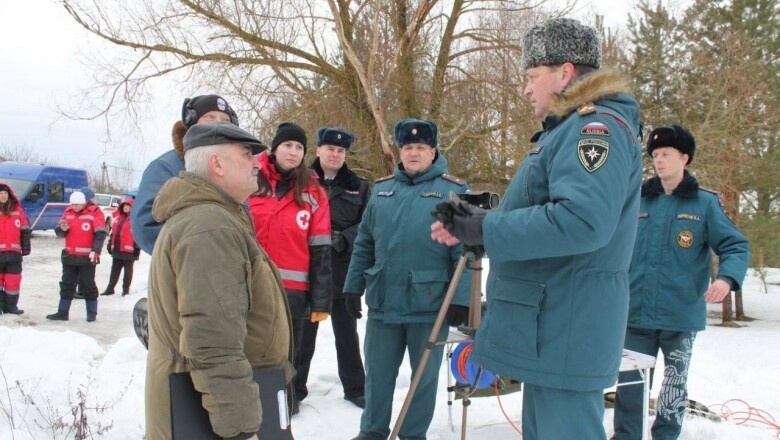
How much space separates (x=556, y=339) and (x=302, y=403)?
115 inches

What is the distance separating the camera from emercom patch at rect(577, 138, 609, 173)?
1840mm

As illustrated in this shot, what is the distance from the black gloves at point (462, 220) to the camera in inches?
79.0

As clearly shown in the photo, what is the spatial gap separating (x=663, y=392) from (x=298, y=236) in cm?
248

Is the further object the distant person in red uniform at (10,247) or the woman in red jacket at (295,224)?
the distant person in red uniform at (10,247)

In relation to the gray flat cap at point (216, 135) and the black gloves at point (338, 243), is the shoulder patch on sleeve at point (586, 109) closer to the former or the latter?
the gray flat cap at point (216, 135)

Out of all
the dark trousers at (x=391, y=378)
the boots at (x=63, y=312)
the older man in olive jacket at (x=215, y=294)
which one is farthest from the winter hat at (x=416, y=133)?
the boots at (x=63, y=312)

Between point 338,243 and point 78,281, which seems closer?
point 338,243

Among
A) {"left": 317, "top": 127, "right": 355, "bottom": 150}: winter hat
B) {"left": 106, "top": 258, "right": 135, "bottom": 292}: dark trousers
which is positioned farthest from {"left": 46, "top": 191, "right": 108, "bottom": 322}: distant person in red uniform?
{"left": 317, "top": 127, "right": 355, "bottom": 150}: winter hat

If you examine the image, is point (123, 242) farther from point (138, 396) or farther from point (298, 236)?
point (298, 236)

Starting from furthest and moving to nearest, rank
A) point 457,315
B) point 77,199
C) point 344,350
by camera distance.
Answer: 1. point 77,199
2. point 344,350
3. point 457,315

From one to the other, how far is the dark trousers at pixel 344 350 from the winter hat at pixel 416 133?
158cm

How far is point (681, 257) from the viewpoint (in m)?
3.66

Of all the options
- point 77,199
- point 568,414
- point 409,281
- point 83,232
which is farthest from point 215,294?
point 77,199

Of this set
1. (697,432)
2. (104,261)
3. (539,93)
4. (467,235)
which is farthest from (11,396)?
(104,261)
